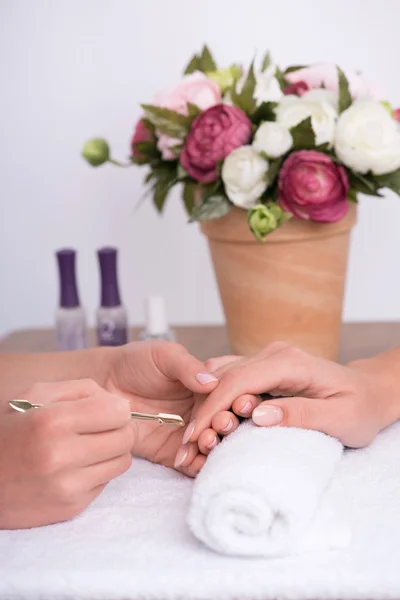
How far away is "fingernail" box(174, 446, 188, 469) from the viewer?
0.80 meters

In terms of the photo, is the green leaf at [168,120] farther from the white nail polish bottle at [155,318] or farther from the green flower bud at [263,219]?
the white nail polish bottle at [155,318]

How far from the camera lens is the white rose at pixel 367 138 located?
1.03m

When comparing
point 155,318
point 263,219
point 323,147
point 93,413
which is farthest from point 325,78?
point 93,413

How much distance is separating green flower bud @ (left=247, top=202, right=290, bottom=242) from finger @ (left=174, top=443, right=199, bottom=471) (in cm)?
32

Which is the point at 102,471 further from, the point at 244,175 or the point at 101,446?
the point at 244,175

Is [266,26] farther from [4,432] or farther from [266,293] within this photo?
[4,432]

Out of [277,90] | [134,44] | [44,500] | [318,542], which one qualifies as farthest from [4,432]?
[134,44]

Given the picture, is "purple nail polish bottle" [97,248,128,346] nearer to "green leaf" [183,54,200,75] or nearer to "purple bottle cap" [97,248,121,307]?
"purple bottle cap" [97,248,121,307]

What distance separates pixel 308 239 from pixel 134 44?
36.5 inches

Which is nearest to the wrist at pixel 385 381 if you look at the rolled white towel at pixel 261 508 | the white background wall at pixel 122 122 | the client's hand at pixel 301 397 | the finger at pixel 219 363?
the client's hand at pixel 301 397

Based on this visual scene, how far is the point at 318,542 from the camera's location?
2.07ft

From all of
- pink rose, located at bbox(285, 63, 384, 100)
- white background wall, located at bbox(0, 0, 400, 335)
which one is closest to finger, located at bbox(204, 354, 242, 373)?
pink rose, located at bbox(285, 63, 384, 100)

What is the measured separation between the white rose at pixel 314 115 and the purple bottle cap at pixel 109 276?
37cm

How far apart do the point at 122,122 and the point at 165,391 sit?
3.64 feet
